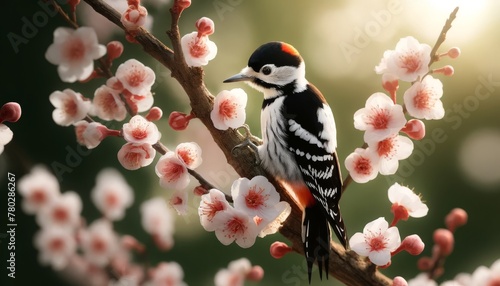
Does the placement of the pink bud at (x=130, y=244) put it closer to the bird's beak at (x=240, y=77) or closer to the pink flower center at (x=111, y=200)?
Result: the pink flower center at (x=111, y=200)

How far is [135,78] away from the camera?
2.90 feet

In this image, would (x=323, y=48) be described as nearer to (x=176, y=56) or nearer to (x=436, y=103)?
(x=436, y=103)

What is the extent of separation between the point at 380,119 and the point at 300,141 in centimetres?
17

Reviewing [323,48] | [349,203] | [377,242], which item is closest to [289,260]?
[349,203]

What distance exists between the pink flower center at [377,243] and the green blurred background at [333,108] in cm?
51

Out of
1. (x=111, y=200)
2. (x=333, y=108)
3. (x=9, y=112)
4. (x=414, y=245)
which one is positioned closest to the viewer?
(x=9, y=112)

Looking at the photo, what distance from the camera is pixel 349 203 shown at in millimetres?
1660

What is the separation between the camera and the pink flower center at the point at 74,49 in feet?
2.82

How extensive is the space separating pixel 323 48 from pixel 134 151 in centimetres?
86

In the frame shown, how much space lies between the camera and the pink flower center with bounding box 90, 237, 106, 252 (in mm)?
1193

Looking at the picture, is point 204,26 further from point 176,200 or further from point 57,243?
point 57,243

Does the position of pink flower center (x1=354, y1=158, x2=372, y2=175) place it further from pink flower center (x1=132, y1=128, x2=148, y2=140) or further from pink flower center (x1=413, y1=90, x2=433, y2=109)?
pink flower center (x1=132, y1=128, x2=148, y2=140)

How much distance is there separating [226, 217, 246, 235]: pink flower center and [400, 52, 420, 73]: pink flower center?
1.16 feet

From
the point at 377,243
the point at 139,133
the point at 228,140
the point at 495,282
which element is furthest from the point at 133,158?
the point at 495,282
